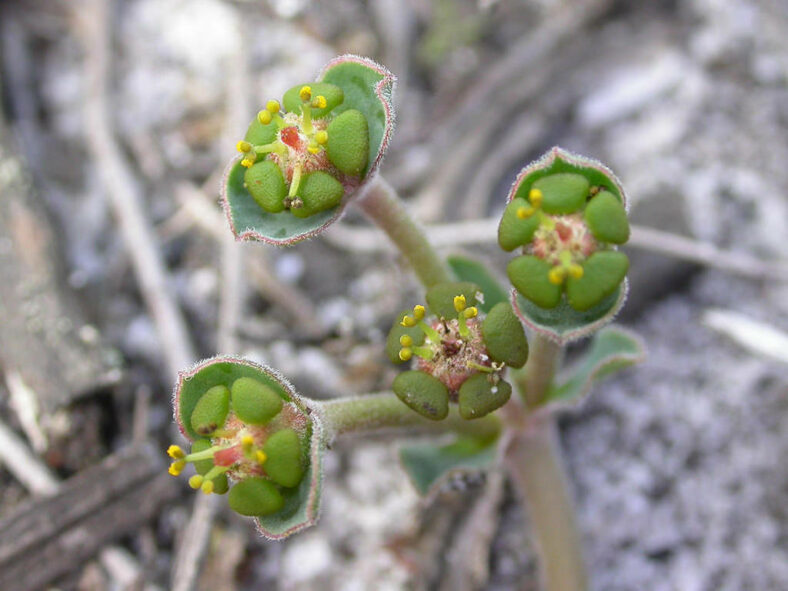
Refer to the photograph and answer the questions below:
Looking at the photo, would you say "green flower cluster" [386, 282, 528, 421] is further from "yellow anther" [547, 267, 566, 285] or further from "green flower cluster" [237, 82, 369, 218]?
"green flower cluster" [237, 82, 369, 218]

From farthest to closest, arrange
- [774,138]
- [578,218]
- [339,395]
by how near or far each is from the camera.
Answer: [774,138], [339,395], [578,218]

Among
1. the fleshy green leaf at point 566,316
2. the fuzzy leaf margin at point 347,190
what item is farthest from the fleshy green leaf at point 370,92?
Result: the fleshy green leaf at point 566,316

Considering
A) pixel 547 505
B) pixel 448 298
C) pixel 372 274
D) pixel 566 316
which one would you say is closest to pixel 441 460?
pixel 547 505

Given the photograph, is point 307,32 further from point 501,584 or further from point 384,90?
point 501,584

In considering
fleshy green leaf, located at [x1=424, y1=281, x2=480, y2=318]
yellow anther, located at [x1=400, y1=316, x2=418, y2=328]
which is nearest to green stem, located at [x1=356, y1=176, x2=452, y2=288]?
fleshy green leaf, located at [x1=424, y1=281, x2=480, y2=318]

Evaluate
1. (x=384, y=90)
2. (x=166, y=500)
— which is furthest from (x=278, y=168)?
(x=166, y=500)

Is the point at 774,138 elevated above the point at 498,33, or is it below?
below

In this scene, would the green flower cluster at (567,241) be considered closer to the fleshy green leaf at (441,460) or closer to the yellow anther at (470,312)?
the yellow anther at (470,312)
